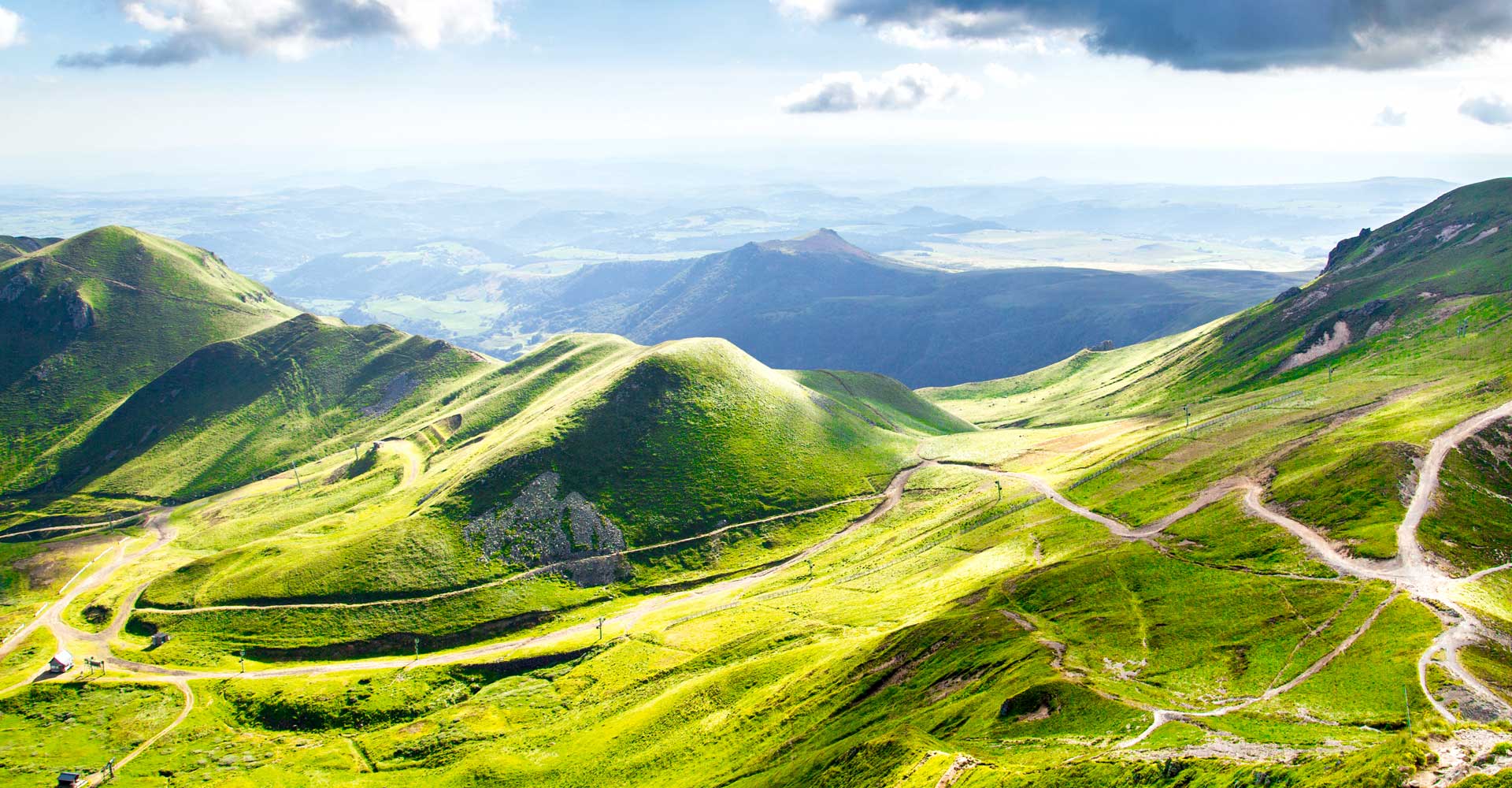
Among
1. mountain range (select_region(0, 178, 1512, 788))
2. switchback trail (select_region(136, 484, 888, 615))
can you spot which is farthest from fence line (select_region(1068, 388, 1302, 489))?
switchback trail (select_region(136, 484, 888, 615))

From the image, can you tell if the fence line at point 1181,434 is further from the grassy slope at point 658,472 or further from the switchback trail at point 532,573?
the grassy slope at point 658,472

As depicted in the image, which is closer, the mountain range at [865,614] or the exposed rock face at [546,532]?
the mountain range at [865,614]

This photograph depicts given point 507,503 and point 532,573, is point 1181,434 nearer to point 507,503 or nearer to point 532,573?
Result: point 532,573

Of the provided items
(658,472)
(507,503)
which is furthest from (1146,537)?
(507,503)

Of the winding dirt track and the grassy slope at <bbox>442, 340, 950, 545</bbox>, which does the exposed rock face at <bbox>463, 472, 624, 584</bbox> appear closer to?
the grassy slope at <bbox>442, 340, 950, 545</bbox>

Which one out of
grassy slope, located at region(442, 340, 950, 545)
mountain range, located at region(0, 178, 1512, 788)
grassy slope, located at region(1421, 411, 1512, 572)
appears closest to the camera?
mountain range, located at region(0, 178, 1512, 788)

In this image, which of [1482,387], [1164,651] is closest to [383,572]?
[1164,651]

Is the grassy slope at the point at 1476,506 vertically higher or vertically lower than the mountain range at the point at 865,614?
higher

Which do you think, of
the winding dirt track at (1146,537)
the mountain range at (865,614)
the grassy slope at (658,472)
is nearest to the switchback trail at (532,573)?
the mountain range at (865,614)

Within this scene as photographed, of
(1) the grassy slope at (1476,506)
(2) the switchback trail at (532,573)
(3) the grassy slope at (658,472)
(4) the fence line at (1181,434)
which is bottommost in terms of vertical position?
(2) the switchback trail at (532,573)
